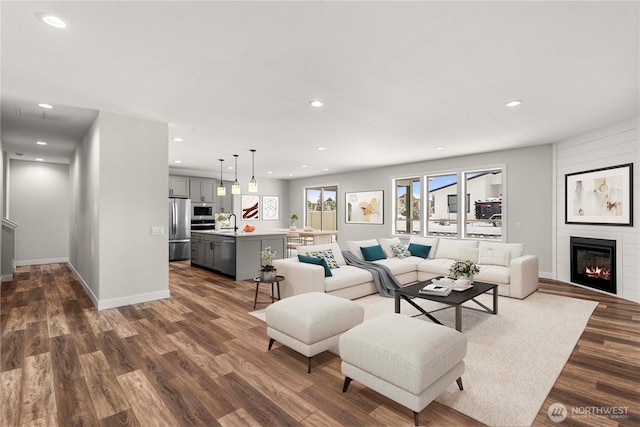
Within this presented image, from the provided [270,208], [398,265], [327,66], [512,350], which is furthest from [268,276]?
[270,208]

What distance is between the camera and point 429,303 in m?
4.31

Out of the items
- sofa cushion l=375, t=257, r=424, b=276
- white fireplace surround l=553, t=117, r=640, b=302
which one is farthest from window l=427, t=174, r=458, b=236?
sofa cushion l=375, t=257, r=424, b=276

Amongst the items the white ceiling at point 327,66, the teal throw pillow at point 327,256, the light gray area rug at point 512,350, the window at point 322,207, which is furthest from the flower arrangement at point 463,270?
the window at point 322,207

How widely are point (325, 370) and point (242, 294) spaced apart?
2629 mm

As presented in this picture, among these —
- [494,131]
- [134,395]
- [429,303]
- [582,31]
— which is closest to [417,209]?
[494,131]

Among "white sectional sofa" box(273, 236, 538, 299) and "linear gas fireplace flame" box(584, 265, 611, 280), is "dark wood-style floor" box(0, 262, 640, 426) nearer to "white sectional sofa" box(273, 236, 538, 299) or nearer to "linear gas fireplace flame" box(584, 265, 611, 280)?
"white sectional sofa" box(273, 236, 538, 299)

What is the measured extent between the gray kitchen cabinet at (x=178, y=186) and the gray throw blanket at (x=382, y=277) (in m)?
5.96

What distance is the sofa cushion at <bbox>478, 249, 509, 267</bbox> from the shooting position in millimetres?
5035

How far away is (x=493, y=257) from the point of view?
5.14m

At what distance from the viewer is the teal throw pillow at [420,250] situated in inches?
233

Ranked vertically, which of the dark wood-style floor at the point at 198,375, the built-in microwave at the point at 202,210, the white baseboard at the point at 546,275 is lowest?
the dark wood-style floor at the point at 198,375

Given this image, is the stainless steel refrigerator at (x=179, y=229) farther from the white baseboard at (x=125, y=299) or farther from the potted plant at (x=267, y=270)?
the potted plant at (x=267, y=270)

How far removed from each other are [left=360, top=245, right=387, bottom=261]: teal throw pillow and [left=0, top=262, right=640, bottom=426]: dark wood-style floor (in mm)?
2358

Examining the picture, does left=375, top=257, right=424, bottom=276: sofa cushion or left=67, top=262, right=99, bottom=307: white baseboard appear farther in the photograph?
left=375, top=257, right=424, bottom=276: sofa cushion
